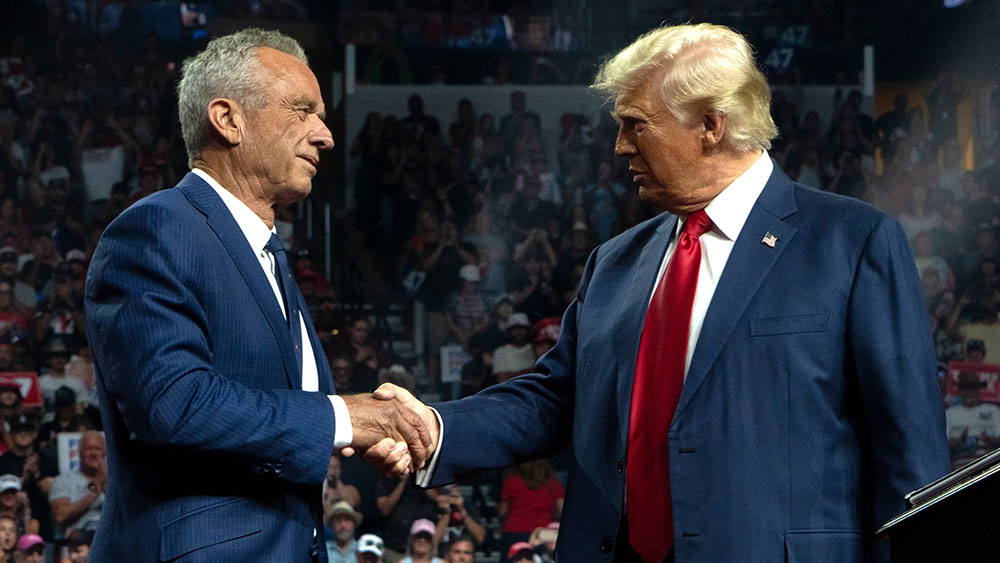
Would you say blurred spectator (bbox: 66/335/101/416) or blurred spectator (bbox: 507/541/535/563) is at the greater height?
blurred spectator (bbox: 66/335/101/416)

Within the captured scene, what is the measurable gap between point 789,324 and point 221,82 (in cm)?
113

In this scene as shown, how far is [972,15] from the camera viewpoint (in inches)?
395

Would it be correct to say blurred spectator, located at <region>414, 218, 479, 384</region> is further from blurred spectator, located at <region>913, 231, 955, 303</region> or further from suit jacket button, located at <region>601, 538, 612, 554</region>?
suit jacket button, located at <region>601, 538, 612, 554</region>

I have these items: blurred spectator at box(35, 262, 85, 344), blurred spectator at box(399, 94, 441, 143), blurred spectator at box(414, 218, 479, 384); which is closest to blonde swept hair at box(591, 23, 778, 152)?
blurred spectator at box(414, 218, 479, 384)

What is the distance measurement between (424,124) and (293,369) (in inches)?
288

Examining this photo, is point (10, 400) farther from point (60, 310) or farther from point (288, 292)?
point (288, 292)

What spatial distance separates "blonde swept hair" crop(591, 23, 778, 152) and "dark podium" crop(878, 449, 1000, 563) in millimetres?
1035

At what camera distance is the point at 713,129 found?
2217 millimetres

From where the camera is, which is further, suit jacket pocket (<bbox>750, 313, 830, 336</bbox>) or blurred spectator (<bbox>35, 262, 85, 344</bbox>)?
blurred spectator (<bbox>35, 262, 85, 344</bbox>)

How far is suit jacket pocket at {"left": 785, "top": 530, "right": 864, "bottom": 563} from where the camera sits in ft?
6.33

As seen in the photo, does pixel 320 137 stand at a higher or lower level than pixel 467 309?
higher

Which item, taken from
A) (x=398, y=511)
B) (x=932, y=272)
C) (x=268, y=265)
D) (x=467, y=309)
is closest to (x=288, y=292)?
(x=268, y=265)

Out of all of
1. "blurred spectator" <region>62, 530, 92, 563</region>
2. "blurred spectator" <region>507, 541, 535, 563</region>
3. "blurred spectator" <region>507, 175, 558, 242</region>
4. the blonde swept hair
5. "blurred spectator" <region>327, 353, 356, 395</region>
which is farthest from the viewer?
"blurred spectator" <region>507, 175, 558, 242</region>

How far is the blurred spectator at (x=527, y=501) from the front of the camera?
19.9 feet
